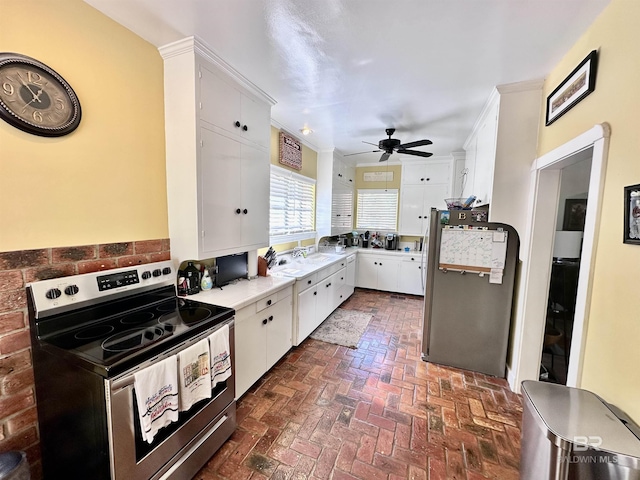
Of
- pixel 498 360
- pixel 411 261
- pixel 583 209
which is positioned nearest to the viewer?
pixel 498 360

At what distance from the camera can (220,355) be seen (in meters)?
1.61

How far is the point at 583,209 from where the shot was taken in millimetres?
2912

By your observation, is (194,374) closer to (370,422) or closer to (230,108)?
(370,422)

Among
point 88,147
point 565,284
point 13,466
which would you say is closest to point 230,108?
point 88,147

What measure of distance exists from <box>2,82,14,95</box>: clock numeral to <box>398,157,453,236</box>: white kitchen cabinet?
5015 mm

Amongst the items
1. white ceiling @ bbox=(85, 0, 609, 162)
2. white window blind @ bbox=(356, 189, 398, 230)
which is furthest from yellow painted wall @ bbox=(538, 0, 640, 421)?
white window blind @ bbox=(356, 189, 398, 230)

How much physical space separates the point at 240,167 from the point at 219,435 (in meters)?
1.98

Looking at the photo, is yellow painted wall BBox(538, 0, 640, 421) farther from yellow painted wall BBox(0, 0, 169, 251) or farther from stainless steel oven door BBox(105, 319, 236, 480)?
yellow painted wall BBox(0, 0, 169, 251)

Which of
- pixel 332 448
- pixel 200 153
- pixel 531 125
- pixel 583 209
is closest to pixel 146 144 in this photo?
pixel 200 153

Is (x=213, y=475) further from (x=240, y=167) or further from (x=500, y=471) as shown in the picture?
(x=240, y=167)

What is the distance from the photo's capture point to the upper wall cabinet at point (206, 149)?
6.13 feet

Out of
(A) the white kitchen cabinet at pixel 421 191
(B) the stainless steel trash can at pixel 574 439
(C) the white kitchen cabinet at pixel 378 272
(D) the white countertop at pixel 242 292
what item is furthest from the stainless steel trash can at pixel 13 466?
(A) the white kitchen cabinet at pixel 421 191

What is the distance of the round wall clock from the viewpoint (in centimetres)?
123

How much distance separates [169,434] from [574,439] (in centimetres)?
179
